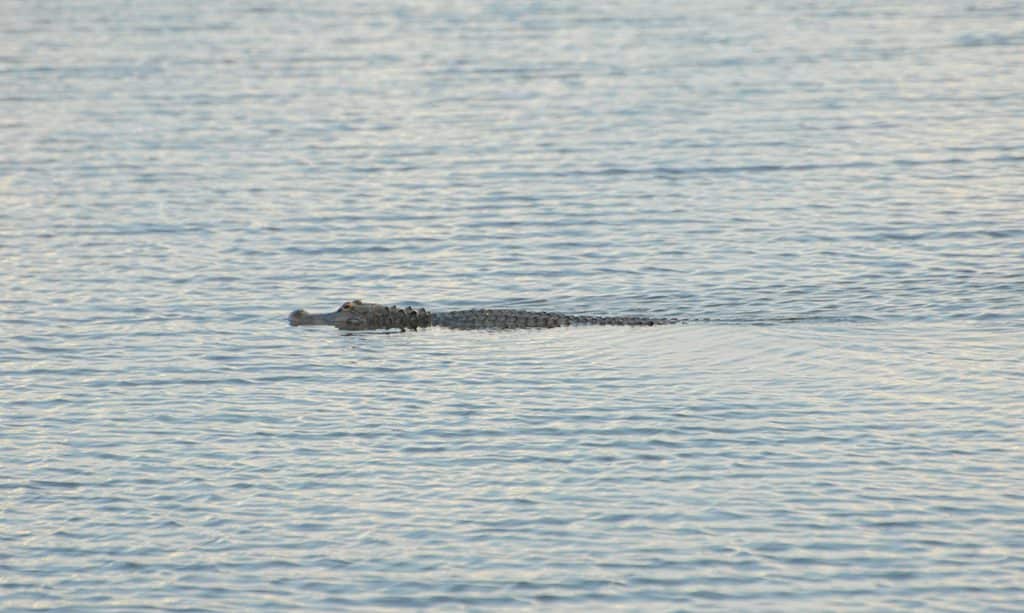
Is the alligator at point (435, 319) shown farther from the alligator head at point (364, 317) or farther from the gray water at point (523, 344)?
the gray water at point (523, 344)

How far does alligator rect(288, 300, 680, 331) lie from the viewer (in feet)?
81.8

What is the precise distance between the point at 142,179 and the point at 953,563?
2618 cm

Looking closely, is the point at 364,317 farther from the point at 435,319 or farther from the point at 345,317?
the point at 435,319

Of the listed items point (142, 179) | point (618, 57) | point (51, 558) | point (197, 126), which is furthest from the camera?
point (618, 57)

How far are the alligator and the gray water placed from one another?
0.25 m

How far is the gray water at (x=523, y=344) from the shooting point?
1590cm

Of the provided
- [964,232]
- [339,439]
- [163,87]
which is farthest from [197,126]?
[339,439]

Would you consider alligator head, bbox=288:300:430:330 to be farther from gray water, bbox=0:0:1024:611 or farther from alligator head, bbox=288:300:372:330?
gray water, bbox=0:0:1024:611

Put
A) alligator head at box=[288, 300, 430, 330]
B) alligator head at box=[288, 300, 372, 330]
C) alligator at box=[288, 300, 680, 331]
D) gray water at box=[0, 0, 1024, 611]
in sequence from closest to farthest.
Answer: gray water at box=[0, 0, 1024, 611] → alligator at box=[288, 300, 680, 331] → alligator head at box=[288, 300, 430, 330] → alligator head at box=[288, 300, 372, 330]

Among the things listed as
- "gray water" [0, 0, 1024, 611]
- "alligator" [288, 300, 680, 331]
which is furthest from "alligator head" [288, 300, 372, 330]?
"gray water" [0, 0, 1024, 611]

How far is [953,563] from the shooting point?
15.4 m

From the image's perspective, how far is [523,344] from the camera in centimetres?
2402

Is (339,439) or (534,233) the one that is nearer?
(339,439)

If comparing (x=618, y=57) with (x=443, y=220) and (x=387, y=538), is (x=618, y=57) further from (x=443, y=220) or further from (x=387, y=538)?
(x=387, y=538)
